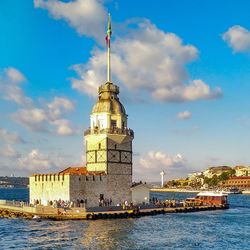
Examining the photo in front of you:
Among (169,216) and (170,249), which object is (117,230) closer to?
(170,249)

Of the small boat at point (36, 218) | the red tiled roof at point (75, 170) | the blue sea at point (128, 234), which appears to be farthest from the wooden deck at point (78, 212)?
the red tiled roof at point (75, 170)

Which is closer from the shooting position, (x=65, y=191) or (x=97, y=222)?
(x=97, y=222)

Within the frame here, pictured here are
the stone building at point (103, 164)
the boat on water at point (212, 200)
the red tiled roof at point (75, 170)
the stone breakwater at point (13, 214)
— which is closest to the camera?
the stone breakwater at point (13, 214)

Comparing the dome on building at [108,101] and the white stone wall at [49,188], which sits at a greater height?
the dome on building at [108,101]

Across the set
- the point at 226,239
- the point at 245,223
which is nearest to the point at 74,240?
the point at 226,239

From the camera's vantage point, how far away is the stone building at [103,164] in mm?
72188

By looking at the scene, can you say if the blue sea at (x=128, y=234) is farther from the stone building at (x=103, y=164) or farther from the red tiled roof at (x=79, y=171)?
the red tiled roof at (x=79, y=171)

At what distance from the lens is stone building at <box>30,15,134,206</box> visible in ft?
237

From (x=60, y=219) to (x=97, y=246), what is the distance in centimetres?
1962

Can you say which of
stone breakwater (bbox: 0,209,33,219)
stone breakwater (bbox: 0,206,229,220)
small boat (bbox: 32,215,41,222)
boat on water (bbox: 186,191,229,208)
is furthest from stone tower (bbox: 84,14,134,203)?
boat on water (bbox: 186,191,229,208)

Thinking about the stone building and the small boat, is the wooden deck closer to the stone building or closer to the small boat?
the small boat

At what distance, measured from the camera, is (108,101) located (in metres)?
77.9

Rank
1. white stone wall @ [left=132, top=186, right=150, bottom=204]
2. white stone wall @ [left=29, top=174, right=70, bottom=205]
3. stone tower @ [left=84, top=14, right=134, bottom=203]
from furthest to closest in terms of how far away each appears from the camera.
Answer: white stone wall @ [left=132, top=186, right=150, bottom=204] < stone tower @ [left=84, top=14, right=134, bottom=203] < white stone wall @ [left=29, top=174, right=70, bottom=205]

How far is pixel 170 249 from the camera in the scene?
44.0 metres
